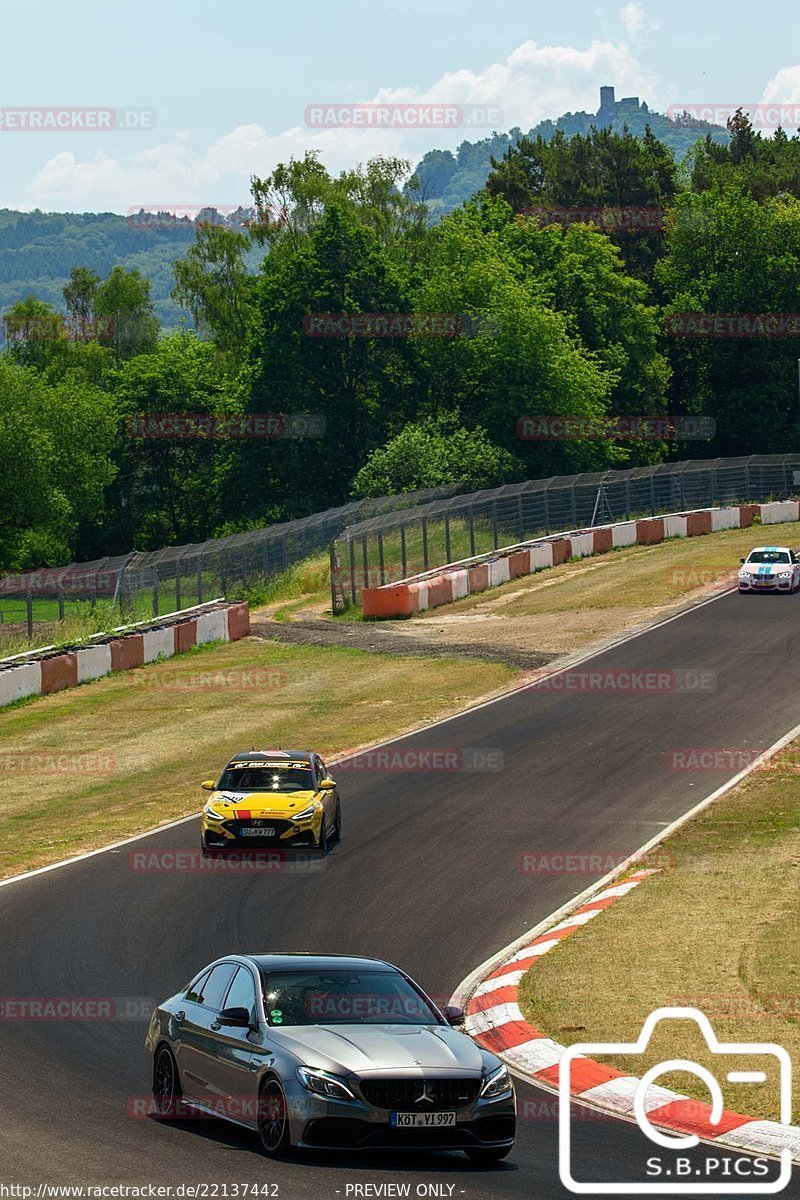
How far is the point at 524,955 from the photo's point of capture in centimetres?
1859

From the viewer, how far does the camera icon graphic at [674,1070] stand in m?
10.7

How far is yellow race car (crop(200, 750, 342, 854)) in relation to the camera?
2453 cm

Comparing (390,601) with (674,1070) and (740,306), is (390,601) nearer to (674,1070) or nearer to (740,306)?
(674,1070)

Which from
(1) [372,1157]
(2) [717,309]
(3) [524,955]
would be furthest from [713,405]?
(1) [372,1157]

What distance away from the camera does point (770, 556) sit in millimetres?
52094

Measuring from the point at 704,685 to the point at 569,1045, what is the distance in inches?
928

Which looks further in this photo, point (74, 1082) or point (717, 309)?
point (717, 309)

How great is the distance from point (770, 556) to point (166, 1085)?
41.6 m

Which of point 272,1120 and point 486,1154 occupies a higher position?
point 272,1120

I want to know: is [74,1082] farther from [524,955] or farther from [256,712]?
[256,712]

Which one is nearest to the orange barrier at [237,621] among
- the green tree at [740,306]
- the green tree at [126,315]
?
the green tree at [740,306]

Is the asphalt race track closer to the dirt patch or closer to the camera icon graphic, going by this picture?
the camera icon graphic
